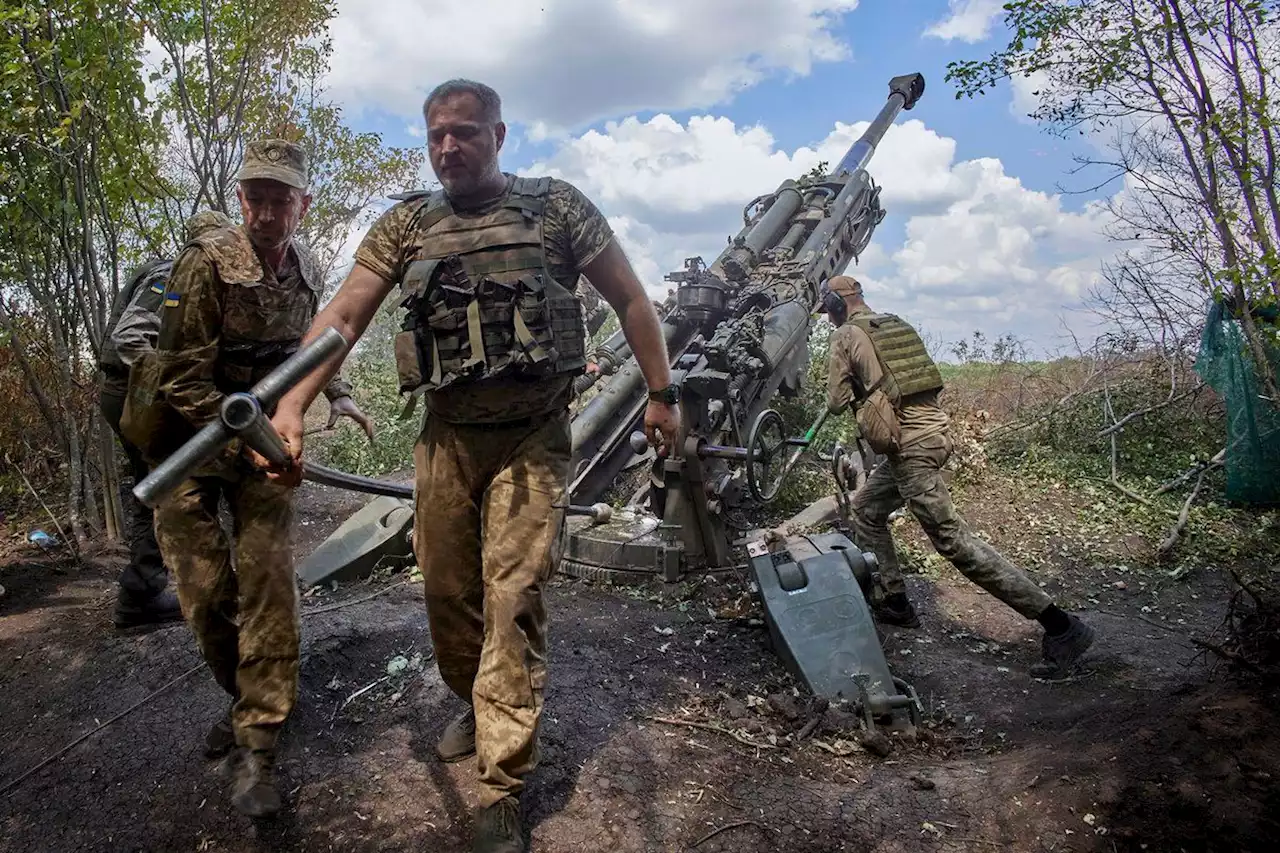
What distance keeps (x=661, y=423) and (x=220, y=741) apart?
1.89 metres

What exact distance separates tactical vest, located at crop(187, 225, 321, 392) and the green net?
6.72 metres

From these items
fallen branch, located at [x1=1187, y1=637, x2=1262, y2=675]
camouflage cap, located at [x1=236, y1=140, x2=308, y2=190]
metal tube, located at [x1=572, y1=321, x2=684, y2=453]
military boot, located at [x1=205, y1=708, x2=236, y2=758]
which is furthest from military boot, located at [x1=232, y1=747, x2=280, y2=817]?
metal tube, located at [x1=572, y1=321, x2=684, y2=453]

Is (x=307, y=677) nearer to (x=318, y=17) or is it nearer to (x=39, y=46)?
(x=39, y=46)

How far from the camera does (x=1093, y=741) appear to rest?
113 inches

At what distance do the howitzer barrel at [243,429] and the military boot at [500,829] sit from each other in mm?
1153

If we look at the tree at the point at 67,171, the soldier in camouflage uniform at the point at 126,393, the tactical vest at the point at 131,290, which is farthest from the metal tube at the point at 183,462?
the tree at the point at 67,171

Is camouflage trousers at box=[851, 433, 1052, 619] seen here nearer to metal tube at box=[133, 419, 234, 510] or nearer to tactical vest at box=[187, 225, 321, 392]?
tactical vest at box=[187, 225, 321, 392]

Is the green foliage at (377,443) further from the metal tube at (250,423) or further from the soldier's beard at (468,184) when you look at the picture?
the metal tube at (250,423)

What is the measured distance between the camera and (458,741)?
286 cm

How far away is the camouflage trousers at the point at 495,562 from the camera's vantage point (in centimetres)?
246

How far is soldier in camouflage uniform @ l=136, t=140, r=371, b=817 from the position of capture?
2.71 metres

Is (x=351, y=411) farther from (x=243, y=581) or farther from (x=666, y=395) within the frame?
(x=666, y=395)

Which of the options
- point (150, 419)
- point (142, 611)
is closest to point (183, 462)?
point (150, 419)

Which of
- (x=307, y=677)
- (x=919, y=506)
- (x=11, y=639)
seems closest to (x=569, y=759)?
(x=307, y=677)
